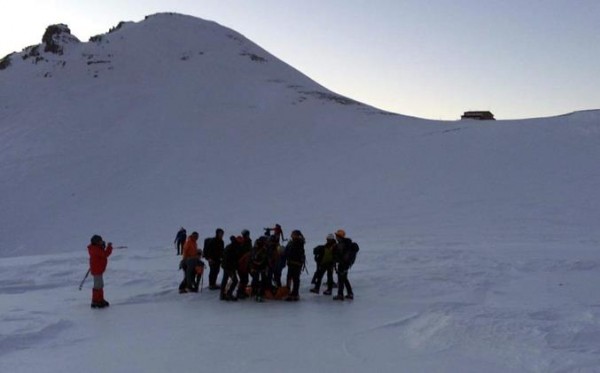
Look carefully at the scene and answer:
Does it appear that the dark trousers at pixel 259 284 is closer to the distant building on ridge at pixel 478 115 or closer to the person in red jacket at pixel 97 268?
the person in red jacket at pixel 97 268

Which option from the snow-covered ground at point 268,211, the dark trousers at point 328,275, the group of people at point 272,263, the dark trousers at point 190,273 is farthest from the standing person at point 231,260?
the dark trousers at point 328,275

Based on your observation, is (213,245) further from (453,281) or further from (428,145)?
(428,145)

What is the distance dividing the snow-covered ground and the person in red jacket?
10.9 inches

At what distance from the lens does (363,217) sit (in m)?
28.3

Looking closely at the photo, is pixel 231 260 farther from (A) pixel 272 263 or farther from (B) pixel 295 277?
(B) pixel 295 277

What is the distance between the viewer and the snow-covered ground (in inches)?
330

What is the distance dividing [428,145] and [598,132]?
33.5 ft

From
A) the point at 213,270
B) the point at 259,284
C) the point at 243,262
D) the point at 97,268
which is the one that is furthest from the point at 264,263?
the point at 97,268

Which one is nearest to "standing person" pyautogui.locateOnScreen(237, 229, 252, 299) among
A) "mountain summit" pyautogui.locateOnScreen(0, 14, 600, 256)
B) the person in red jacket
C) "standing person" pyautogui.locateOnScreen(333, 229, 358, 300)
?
"standing person" pyautogui.locateOnScreen(333, 229, 358, 300)

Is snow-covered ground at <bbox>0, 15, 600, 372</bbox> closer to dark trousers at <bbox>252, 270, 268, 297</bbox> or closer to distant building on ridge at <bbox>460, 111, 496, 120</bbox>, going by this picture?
dark trousers at <bbox>252, 270, 268, 297</bbox>

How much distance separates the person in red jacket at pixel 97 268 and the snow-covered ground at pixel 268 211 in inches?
10.9

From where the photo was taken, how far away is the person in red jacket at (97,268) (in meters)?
11.4

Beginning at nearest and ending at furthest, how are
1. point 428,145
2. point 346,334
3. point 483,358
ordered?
point 483,358 → point 346,334 → point 428,145

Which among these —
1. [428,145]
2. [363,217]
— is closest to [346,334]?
[363,217]
